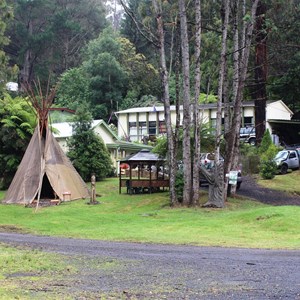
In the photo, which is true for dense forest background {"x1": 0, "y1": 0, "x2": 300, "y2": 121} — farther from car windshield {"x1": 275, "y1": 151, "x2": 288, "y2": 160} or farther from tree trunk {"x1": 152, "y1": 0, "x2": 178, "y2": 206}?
car windshield {"x1": 275, "y1": 151, "x2": 288, "y2": 160}

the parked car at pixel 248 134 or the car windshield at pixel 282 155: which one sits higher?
the parked car at pixel 248 134

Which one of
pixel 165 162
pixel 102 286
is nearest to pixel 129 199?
pixel 165 162

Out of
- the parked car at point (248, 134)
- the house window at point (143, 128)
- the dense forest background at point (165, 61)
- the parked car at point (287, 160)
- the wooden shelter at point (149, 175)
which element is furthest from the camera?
the house window at point (143, 128)

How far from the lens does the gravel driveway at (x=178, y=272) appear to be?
7145 millimetres

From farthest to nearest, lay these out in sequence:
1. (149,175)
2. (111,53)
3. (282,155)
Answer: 1. (111,53)
2. (282,155)
3. (149,175)

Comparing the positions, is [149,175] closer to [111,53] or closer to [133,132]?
[133,132]

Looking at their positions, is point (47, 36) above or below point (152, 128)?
above

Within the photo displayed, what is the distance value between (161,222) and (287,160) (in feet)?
64.2

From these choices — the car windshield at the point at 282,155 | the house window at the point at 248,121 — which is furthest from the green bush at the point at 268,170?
the house window at the point at 248,121

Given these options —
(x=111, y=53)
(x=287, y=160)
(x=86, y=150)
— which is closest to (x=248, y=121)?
(x=287, y=160)

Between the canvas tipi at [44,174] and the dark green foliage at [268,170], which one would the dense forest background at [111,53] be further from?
the canvas tipi at [44,174]

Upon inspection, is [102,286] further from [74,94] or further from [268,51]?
[74,94]

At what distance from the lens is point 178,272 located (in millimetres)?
8766

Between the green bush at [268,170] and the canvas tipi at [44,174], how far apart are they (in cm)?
1100
